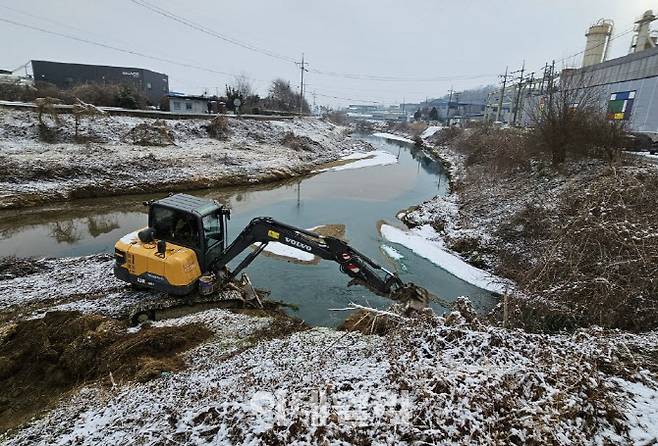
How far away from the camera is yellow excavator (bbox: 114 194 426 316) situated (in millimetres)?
7355

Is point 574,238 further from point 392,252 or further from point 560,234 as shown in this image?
point 392,252

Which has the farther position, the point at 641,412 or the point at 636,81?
the point at 636,81

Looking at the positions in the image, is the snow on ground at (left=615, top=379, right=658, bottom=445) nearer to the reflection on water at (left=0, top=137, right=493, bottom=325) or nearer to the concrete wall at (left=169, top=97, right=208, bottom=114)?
the reflection on water at (left=0, top=137, right=493, bottom=325)

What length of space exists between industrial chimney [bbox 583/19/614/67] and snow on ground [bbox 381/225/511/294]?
43518mm

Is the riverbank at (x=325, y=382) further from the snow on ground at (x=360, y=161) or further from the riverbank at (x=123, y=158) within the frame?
the snow on ground at (x=360, y=161)

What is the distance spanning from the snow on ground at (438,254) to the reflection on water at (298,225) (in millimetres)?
414

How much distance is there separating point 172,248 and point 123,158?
60.7 feet

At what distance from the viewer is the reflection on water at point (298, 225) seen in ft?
35.2

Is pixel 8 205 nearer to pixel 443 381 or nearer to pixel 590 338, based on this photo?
pixel 443 381

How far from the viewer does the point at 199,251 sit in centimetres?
805

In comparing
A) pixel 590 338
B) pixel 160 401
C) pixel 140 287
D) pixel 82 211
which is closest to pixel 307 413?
pixel 160 401

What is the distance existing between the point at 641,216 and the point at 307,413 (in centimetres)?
1060

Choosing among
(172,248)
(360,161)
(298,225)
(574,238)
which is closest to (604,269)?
(574,238)

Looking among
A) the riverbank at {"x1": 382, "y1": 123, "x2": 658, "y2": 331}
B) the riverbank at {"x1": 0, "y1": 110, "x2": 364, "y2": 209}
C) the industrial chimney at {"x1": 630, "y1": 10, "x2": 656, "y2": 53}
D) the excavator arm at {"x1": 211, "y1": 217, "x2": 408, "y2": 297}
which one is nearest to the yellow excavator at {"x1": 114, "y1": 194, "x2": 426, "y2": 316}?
the excavator arm at {"x1": 211, "y1": 217, "x2": 408, "y2": 297}
